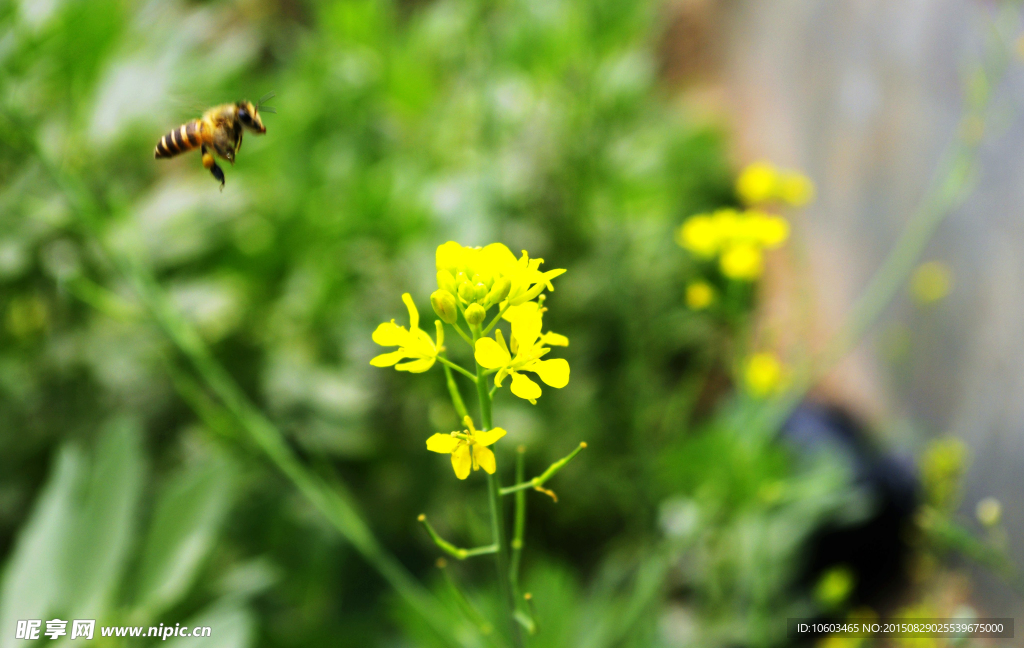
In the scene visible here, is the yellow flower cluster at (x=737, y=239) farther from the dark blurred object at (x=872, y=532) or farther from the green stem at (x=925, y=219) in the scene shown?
the dark blurred object at (x=872, y=532)

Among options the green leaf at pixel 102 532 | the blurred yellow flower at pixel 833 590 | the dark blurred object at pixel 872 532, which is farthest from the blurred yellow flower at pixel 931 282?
the green leaf at pixel 102 532

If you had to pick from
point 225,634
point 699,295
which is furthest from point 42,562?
point 699,295

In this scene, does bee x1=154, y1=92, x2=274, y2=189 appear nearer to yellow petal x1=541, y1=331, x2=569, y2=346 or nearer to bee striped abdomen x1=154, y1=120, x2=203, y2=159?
bee striped abdomen x1=154, y1=120, x2=203, y2=159

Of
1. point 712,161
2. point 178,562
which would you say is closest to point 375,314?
point 178,562

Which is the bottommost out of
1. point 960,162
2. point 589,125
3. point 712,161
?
point 960,162

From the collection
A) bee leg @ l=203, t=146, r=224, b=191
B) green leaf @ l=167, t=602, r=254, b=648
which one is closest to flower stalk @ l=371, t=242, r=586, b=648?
bee leg @ l=203, t=146, r=224, b=191

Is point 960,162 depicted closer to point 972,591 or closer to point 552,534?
point 972,591
